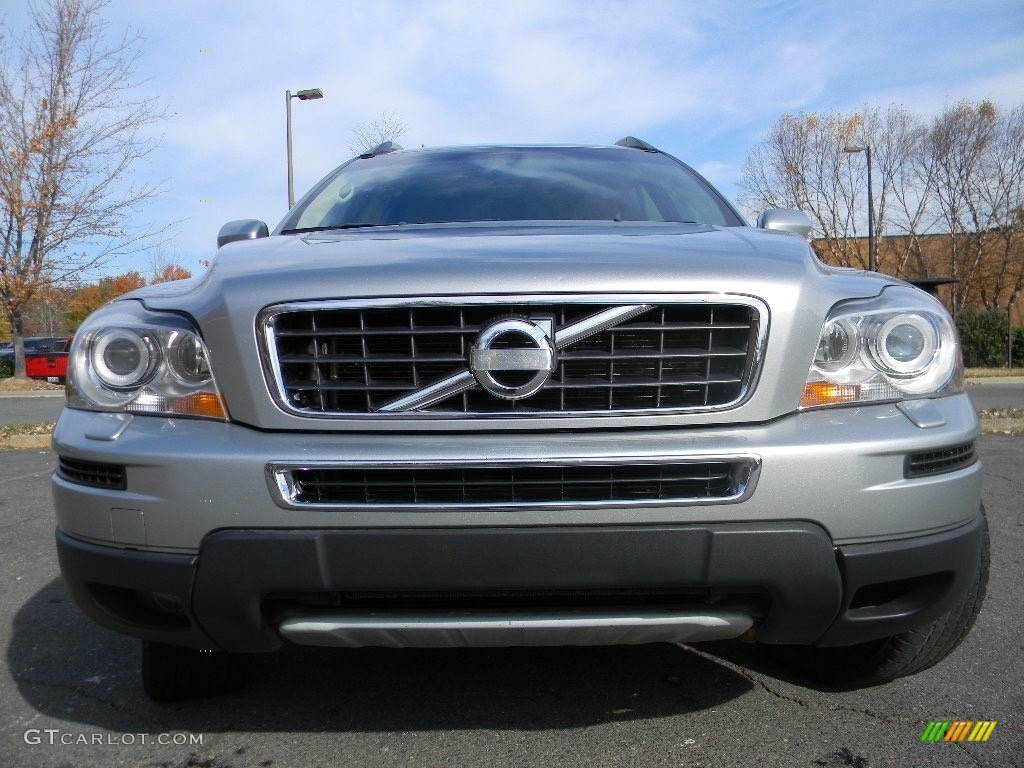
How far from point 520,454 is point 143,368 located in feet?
3.13

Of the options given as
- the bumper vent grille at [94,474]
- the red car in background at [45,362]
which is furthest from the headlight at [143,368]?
the red car in background at [45,362]

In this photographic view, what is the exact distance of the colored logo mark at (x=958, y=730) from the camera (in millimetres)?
2318

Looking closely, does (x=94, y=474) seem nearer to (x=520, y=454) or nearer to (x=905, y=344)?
(x=520, y=454)

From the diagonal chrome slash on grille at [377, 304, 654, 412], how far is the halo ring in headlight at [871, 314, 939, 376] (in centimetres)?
59

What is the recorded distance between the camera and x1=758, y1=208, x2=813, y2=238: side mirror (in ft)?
10.8

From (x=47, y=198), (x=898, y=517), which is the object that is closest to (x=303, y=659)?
(x=898, y=517)

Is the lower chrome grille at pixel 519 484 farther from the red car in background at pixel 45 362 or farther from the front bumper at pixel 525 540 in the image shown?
the red car in background at pixel 45 362

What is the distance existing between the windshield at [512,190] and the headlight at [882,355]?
3.55ft

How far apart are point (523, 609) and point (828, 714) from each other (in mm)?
1047

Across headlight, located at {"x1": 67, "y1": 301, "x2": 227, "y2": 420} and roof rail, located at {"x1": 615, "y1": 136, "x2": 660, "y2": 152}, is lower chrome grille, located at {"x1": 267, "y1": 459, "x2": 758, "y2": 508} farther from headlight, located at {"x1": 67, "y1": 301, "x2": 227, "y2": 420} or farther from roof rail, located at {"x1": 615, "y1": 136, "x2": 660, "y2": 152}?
roof rail, located at {"x1": 615, "y1": 136, "x2": 660, "y2": 152}

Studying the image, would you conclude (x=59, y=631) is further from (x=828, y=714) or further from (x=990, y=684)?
(x=990, y=684)

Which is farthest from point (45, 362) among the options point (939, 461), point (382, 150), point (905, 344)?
point (939, 461)

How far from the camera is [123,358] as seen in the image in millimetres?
A: 2205

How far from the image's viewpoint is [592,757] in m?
2.24
